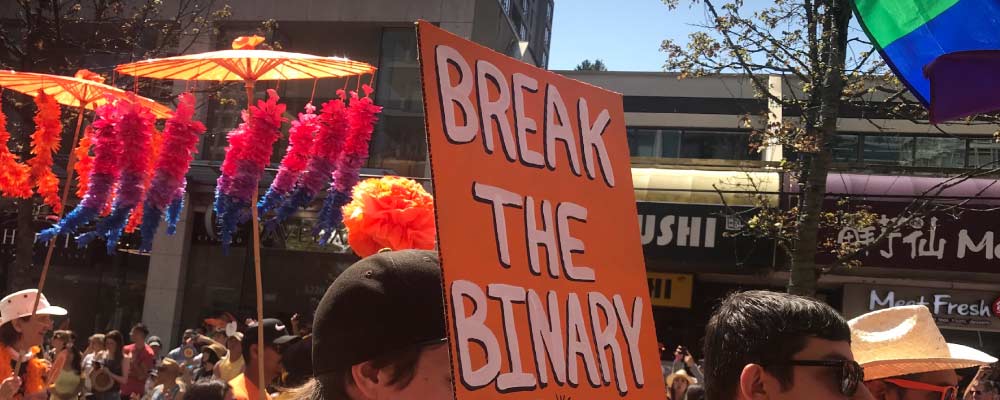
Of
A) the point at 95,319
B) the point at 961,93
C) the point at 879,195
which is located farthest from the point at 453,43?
the point at 95,319

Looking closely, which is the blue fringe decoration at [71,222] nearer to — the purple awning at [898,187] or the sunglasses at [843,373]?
the sunglasses at [843,373]

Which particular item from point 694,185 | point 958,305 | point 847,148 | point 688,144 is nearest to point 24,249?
point 694,185

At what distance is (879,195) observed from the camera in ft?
42.5

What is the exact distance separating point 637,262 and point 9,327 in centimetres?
511

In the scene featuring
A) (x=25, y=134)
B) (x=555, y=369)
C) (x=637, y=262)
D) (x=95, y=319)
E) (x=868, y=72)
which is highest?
(x=868, y=72)

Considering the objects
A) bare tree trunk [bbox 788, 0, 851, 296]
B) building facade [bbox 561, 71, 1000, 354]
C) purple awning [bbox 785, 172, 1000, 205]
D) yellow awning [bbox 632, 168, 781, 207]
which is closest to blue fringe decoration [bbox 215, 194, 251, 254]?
bare tree trunk [bbox 788, 0, 851, 296]

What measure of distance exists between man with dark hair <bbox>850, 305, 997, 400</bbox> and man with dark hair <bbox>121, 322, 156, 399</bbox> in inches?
356

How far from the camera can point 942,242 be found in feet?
41.4

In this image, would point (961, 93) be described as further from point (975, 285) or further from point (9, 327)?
point (975, 285)

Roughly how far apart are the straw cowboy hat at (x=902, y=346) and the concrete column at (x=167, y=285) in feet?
48.4

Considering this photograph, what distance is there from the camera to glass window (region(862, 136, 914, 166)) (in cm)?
1560

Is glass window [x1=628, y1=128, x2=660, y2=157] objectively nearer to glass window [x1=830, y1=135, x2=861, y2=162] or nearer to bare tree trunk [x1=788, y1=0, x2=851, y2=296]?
glass window [x1=830, y1=135, x2=861, y2=162]

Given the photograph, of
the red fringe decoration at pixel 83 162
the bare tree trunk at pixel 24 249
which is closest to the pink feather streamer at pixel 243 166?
the red fringe decoration at pixel 83 162

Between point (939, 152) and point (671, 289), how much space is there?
5.26 metres
